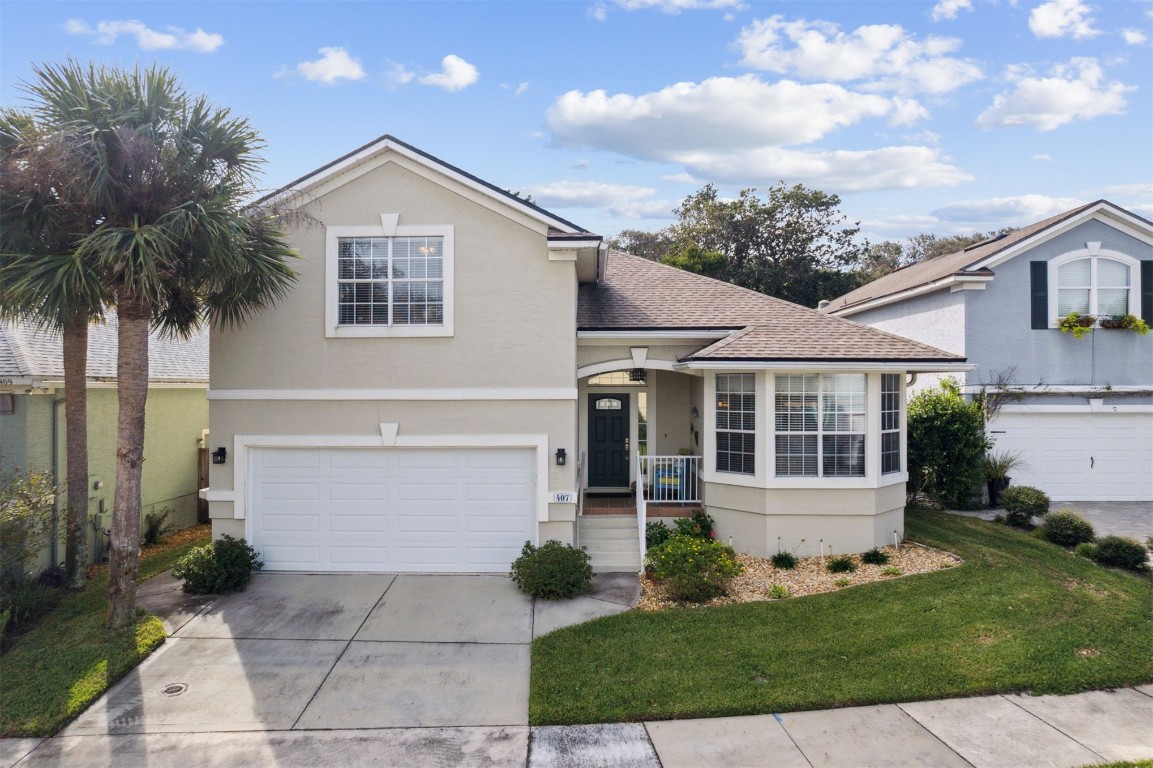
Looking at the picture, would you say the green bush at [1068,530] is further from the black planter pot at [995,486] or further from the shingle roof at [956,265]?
the shingle roof at [956,265]

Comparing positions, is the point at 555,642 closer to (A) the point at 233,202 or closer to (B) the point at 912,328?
(A) the point at 233,202

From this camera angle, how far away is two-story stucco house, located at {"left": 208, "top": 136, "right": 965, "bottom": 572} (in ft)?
33.1

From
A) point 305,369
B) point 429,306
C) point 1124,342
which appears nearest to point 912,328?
point 1124,342

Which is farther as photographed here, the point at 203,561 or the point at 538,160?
the point at 538,160

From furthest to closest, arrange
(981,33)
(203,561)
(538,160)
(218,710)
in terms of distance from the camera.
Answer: (538,160) → (981,33) → (203,561) → (218,710)

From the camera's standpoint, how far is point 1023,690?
6.38 m

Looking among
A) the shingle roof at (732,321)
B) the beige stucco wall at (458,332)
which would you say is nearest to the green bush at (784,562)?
the shingle roof at (732,321)

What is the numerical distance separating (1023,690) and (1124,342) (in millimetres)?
12423

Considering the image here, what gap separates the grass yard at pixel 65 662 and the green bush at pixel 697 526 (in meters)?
7.82

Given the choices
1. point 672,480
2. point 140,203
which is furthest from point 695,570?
point 140,203

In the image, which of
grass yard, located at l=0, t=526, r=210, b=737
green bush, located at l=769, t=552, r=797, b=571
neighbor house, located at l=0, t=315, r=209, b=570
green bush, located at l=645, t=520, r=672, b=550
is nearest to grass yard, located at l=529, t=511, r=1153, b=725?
green bush, located at l=769, t=552, r=797, b=571

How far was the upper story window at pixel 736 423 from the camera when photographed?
10.7 m

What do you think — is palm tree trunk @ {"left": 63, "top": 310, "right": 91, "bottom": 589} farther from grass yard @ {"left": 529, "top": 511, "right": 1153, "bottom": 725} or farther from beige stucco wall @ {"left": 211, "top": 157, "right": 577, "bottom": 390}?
grass yard @ {"left": 529, "top": 511, "right": 1153, "bottom": 725}

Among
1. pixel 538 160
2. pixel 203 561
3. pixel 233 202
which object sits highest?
pixel 538 160
